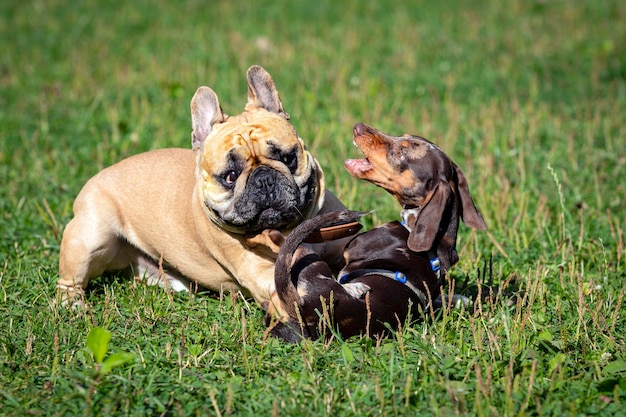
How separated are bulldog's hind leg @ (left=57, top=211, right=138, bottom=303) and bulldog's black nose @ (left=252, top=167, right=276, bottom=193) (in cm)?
139

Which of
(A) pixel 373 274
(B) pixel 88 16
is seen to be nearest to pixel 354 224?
(A) pixel 373 274

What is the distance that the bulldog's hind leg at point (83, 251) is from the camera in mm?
5488

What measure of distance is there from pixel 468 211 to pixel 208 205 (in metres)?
1.57

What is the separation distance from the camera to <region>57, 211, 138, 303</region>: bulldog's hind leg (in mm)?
5488

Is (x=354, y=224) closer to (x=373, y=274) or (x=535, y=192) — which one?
(x=373, y=274)

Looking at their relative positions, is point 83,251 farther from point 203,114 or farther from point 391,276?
point 391,276

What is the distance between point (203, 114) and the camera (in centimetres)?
525

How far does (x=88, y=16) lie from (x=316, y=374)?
10.6m

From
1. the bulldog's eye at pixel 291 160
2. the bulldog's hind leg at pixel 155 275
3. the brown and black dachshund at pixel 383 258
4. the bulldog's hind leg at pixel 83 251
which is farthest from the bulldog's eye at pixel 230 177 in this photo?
the bulldog's hind leg at pixel 83 251

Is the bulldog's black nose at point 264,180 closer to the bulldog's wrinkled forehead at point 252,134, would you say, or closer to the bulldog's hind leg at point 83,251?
the bulldog's wrinkled forehead at point 252,134

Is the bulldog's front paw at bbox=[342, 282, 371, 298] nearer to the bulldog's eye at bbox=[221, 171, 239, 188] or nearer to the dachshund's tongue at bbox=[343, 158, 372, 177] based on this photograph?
the dachshund's tongue at bbox=[343, 158, 372, 177]

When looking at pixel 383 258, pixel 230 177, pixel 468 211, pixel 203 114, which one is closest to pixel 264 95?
pixel 203 114

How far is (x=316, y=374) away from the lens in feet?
13.7

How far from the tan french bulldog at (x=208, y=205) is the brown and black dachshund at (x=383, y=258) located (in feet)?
1.07
